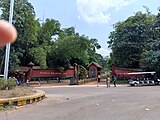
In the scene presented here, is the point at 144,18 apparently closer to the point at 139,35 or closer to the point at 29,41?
the point at 139,35

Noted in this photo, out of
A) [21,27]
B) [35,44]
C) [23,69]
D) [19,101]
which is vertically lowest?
[19,101]

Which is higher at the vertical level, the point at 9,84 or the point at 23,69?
the point at 23,69

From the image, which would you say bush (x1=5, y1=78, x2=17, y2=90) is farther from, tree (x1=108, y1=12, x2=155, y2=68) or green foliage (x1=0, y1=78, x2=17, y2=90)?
tree (x1=108, y1=12, x2=155, y2=68)

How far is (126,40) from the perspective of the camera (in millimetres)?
34938

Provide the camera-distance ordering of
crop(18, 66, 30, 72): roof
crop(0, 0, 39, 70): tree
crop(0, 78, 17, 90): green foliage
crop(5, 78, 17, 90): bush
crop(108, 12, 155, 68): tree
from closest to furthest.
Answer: crop(0, 78, 17, 90): green foliage < crop(5, 78, 17, 90): bush < crop(0, 0, 39, 70): tree < crop(18, 66, 30, 72): roof < crop(108, 12, 155, 68): tree

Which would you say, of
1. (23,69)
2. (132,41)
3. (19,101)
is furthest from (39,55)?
(19,101)

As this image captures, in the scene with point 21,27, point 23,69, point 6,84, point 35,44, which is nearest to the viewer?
point 6,84

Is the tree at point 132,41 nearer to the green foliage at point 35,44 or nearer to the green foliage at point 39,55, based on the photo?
A: the green foliage at point 35,44

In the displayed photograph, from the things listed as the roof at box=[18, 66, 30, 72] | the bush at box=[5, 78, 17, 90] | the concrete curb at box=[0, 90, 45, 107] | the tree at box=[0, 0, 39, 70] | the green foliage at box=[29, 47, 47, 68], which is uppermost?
the tree at box=[0, 0, 39, 70]

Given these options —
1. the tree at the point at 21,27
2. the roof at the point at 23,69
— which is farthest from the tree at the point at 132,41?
the roof at the point at 23,69

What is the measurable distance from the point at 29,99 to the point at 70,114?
10.5ft

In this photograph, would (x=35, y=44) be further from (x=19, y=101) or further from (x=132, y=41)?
(x=19, y=101)

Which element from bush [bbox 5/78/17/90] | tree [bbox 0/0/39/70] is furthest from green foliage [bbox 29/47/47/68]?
bush [bbox 5/78/17/90]

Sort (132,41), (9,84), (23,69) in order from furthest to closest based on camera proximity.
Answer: (132,41) → (23,69) → (9,84)
